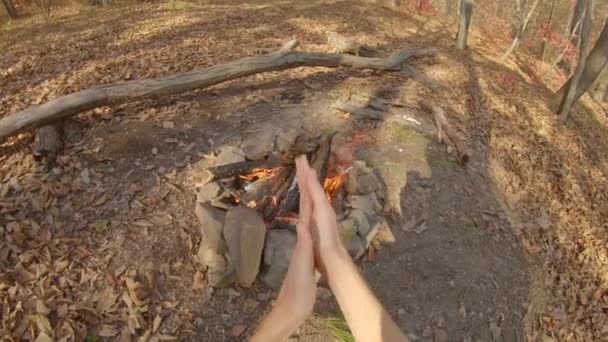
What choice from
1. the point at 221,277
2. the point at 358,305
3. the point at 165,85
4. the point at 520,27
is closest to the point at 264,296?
the point at 221,277

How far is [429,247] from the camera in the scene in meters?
4.21

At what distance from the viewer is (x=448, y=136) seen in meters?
Result: 5.44

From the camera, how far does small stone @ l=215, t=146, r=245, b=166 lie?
428 centimetres

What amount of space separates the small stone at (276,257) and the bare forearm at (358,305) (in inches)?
65.3

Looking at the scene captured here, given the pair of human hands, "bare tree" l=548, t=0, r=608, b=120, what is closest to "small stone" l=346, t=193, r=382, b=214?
the pair of human hands

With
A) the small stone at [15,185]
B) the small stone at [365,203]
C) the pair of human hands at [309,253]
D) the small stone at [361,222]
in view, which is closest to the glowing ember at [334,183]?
the small stone at [365,203]

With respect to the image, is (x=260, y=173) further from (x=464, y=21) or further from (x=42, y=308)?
(x=464, y=21)

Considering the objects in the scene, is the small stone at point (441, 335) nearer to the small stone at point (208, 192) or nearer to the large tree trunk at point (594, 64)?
the small stone at point (208, 192)

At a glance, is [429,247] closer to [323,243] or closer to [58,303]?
[323,243]

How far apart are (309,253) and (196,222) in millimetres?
2161

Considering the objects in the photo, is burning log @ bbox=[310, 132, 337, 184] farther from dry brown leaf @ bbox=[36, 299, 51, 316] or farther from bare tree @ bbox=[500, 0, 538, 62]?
bare tree @ bbox=[500, 0, 538, 62]

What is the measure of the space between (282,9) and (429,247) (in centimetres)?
849

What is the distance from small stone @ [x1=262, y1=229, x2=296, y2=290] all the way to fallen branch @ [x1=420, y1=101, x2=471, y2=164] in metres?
2.76

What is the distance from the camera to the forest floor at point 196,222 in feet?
11.0
